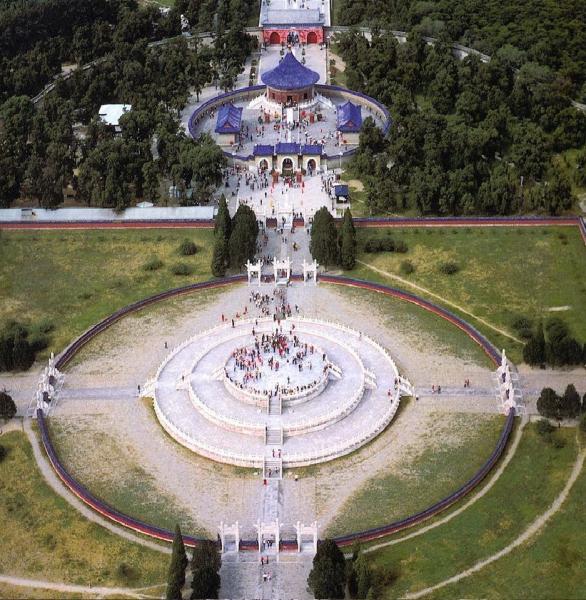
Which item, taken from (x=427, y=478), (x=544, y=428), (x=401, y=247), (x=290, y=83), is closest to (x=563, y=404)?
(x=544, y=428)

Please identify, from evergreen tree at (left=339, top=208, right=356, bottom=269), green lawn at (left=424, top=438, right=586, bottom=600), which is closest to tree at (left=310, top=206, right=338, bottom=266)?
evergreen tree at (left=339, top=208, right=356, bottom=269)

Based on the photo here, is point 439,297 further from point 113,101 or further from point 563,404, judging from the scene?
point 113,101

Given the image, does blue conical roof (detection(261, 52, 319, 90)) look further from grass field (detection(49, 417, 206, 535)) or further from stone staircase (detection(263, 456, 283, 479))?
stone staircase (detection(263, 456, 283, 479))

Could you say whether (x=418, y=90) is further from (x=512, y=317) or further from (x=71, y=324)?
(x=71, y=324)

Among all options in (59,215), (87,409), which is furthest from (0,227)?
(87,409)

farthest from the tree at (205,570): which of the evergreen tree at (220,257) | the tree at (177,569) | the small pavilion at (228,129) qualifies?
the small pavilion at (228,129)

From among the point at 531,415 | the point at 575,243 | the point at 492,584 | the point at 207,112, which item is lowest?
the point at 492,584
